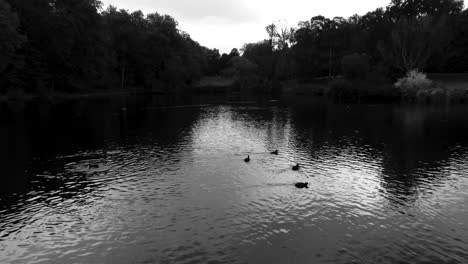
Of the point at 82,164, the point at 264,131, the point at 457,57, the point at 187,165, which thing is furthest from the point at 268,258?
the point at 457,57

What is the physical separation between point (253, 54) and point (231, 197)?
16236 cm

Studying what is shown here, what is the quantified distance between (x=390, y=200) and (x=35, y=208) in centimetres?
2458

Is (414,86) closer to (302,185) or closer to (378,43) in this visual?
(378,43)

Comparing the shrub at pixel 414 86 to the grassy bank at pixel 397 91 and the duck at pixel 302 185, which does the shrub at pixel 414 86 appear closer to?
the grassy bank at pixel 397 91

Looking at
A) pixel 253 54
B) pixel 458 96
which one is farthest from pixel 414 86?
pixel 253 54

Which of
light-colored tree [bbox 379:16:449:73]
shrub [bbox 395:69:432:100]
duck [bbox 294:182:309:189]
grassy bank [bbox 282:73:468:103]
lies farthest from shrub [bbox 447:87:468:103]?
duck [bbox 294:182:309:189]

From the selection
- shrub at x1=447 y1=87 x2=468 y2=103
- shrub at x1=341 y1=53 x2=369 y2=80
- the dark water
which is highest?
shrub at x1=341 y1=53 x2=369 y2=80

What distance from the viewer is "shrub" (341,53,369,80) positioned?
12394cm

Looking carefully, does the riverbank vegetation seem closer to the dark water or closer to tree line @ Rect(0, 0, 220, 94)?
tree line @ Rect(0, 0, 220, 94)

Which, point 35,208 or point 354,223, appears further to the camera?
point 35,208

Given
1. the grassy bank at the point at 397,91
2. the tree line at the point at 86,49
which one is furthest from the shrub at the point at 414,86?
the tree line at the point at 86,49

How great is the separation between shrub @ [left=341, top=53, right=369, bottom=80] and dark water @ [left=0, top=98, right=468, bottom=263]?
7389 centimetres

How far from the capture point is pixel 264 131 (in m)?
57.0

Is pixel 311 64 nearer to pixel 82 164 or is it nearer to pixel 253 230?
pixel 82 164
